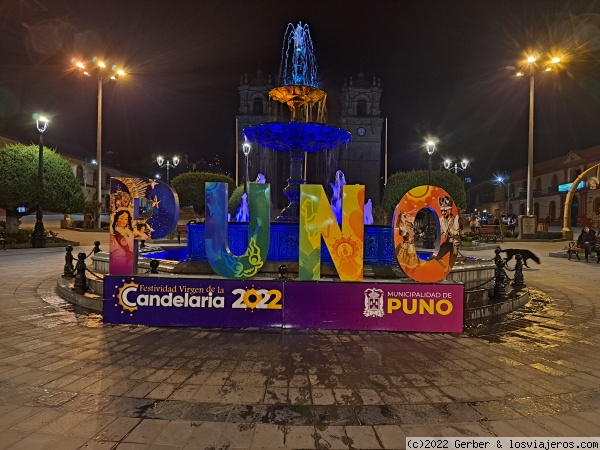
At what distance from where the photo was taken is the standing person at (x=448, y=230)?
616 centimetres

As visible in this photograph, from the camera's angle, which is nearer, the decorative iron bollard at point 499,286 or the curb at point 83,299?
the curb at point 83,299

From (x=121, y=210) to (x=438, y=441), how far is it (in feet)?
18.4

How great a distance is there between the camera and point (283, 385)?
13.6ft

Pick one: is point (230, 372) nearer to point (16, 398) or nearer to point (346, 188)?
point (16, 398)

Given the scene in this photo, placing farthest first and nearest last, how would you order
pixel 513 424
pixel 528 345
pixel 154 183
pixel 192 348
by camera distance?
pixel 154 183 → pixel 528 345 → pixel 192 348 → pixel 513 424

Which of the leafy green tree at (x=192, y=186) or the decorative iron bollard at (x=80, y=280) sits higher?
the leafy green tree at (x=192, y=186)

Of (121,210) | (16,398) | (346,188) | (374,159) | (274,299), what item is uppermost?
(374,159)

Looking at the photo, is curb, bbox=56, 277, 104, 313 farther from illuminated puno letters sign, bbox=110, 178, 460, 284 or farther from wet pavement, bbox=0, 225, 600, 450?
illuminated puno letters sign, bbox=110, 178, 460, 284

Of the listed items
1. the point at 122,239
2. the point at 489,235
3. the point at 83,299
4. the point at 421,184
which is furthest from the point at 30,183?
the point at 489,235

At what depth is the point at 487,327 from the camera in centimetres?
652

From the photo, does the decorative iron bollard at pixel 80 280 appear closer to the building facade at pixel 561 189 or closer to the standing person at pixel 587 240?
the standing person at pixel 587 240

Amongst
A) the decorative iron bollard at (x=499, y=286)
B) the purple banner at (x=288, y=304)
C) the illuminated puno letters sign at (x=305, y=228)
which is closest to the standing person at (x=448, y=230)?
the illuminated puno letters sign at (x=305, y=228)

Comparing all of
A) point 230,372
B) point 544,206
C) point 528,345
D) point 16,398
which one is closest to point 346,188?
point 230,372

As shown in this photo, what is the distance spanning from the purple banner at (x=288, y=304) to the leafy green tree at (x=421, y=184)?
25942 millimetres
